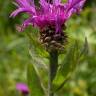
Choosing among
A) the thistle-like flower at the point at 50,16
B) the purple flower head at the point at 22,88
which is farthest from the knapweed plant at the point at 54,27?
the purple flower head at the point at 22,88

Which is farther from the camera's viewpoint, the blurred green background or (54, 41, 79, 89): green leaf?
the blurred green background

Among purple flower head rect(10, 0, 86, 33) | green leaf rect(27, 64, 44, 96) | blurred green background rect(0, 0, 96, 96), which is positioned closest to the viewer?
purple flower head rect(10, 0, 86, 33)

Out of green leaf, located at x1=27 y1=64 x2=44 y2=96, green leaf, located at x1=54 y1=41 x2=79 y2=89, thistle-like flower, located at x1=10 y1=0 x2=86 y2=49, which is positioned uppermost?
thistle-like flower, located at x1=10 y1=0 x2=86 y2=49

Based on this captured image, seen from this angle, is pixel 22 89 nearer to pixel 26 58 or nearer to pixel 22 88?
pixel 22 88

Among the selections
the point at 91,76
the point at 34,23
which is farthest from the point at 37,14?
the point at 91,76

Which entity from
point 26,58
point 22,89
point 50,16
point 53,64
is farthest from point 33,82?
point 26,58

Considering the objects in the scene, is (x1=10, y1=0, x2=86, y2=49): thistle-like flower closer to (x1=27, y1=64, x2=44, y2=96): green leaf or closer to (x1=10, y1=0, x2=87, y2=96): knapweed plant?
(x1=10, y1=0, x2=87, y2=96): knapweed plant

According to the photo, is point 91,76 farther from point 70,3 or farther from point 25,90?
point 70,3

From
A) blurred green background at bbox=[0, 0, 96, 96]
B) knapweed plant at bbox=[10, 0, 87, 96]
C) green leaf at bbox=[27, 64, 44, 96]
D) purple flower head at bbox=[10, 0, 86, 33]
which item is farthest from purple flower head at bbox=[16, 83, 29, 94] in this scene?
purple flower head at bbox=[10, 0, 86, 33]
